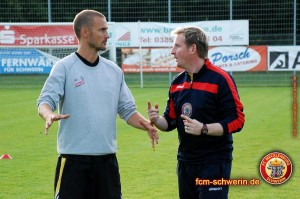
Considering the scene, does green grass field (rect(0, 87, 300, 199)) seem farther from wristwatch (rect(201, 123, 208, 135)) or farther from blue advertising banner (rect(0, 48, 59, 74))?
blue advertising banner (rect(0, 48, 59, 74))

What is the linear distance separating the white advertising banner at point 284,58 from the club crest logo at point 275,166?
72.4ft

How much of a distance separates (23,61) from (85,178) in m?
24.5

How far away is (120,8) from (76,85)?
93.9 feet

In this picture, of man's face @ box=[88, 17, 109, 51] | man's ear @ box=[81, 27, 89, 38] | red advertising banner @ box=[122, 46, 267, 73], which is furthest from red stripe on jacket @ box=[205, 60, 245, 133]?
red advertising banner @ box=[122, 46, 267, 73]

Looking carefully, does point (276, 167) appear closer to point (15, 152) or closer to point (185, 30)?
point (185, 30)

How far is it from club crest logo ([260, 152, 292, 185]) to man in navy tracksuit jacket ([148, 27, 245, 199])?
1.71 metres

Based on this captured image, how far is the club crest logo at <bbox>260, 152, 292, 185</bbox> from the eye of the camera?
741cm

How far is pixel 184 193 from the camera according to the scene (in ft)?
19.1

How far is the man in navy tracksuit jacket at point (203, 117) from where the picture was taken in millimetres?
5594

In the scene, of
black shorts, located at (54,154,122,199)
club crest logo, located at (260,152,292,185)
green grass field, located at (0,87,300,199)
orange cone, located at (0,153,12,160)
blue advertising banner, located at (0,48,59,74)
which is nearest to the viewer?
black shorts, located at (54,154,122,199)

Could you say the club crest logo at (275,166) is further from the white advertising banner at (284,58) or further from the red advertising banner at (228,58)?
the white advertising banner at (284,58)

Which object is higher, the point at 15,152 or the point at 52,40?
the point at 52,40

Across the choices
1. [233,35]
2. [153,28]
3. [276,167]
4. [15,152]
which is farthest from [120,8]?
[276,167]

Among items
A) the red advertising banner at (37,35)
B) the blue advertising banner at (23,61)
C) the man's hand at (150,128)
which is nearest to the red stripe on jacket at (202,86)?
the man's hand at (150,128)
